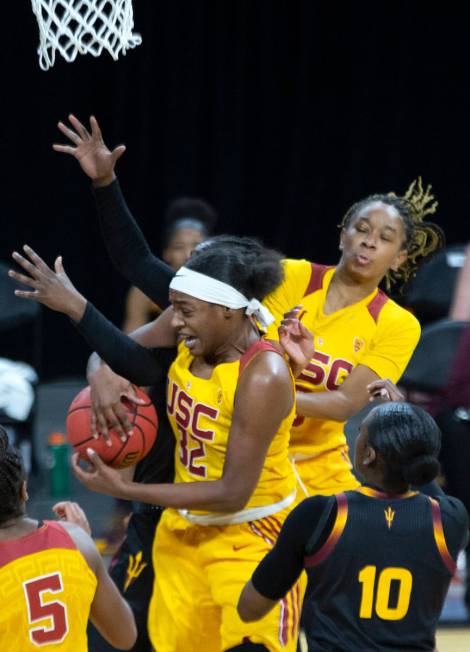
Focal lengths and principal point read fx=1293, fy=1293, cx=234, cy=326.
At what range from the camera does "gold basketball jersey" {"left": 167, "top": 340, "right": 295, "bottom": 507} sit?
12.5ft

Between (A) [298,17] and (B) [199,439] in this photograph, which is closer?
(B) [199,439]

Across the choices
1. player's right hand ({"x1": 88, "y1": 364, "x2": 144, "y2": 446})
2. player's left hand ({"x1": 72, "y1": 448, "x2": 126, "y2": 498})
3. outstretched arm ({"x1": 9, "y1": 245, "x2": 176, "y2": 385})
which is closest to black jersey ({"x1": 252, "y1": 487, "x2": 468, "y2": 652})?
player's left hand ({"x1": 72, "y1": 448, "x2": 126, "y2": 498})

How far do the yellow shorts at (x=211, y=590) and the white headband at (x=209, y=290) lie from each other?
68 cm

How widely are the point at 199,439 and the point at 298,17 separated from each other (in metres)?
6.53

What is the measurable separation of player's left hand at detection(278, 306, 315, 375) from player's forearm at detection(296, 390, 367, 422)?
0.48 m

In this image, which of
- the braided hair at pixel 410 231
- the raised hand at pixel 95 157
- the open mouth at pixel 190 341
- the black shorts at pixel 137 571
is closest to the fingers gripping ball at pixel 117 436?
the open mouth at pixel 190 341

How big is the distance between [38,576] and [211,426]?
3.26ft

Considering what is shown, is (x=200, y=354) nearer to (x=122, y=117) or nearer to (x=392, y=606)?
(x=392, y=606)

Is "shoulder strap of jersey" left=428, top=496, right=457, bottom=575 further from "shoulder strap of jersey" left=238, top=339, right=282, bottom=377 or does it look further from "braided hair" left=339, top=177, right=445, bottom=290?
"braided hair" left=339, top=177, right=445, bottom=290

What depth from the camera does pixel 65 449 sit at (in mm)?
7578

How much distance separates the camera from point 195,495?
12.3 ft

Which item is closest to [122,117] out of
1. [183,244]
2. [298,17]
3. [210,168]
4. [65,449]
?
[210,168]

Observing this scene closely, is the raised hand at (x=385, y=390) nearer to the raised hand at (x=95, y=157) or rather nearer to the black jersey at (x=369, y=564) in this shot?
the black jersey at (x=369, y=564)

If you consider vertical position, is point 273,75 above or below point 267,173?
above
